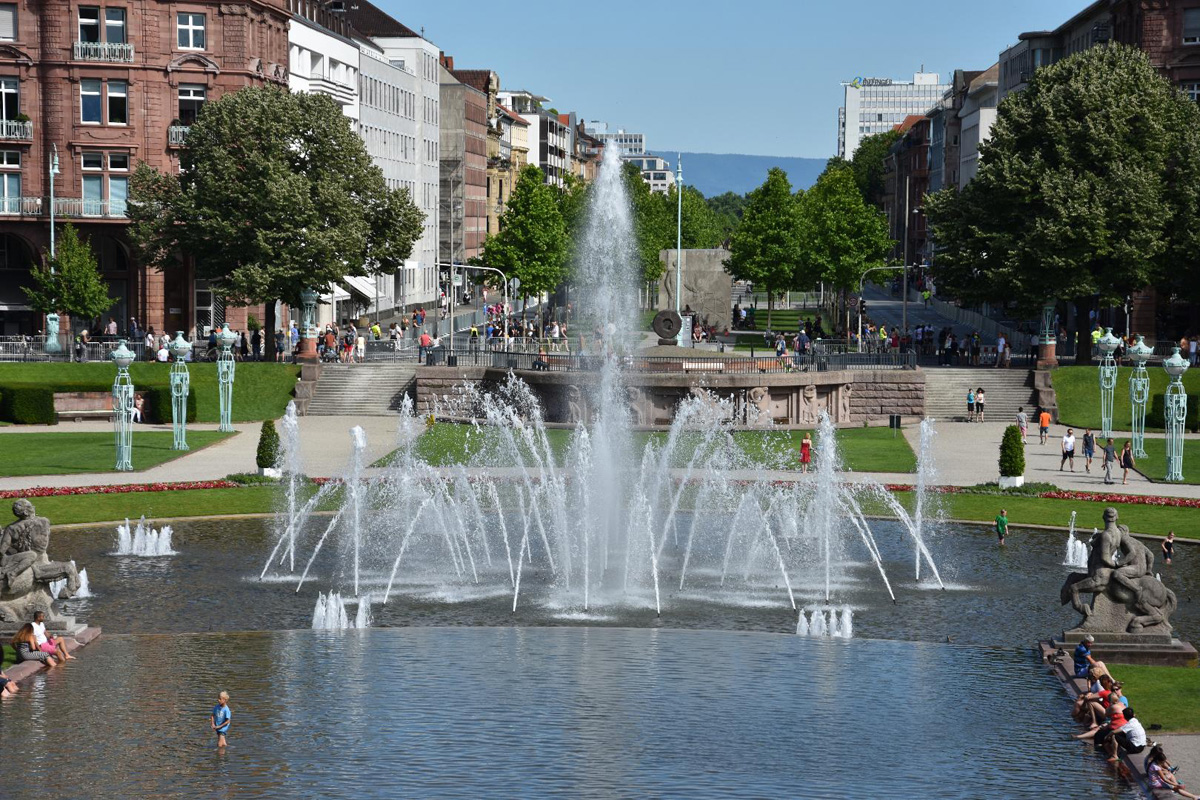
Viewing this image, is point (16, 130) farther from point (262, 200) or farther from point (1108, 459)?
point (1108, 459)

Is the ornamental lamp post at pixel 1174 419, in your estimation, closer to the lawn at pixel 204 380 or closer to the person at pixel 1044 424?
the person at pixel 1044 424

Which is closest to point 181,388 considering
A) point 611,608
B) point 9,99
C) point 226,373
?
point 226,373

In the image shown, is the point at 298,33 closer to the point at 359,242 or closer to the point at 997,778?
the point at 359,242

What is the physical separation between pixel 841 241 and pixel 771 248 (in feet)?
19.6

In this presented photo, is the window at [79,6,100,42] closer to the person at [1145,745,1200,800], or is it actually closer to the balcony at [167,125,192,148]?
the balcony at [167,125,192,148]

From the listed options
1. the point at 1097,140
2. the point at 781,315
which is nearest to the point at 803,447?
the point at 1097,140

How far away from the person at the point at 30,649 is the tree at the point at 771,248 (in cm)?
9385

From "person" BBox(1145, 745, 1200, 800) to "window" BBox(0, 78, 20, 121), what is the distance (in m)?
76.5

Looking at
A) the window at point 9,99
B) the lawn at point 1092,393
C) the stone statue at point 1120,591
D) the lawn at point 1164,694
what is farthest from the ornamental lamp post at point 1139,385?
the window at point 9,99

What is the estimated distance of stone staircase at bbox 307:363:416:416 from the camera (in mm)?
76312

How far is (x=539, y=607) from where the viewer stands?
35469mm

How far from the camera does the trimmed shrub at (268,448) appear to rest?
178ft

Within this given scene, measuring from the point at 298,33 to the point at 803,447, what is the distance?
188 ft

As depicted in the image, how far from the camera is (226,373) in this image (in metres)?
69.9
